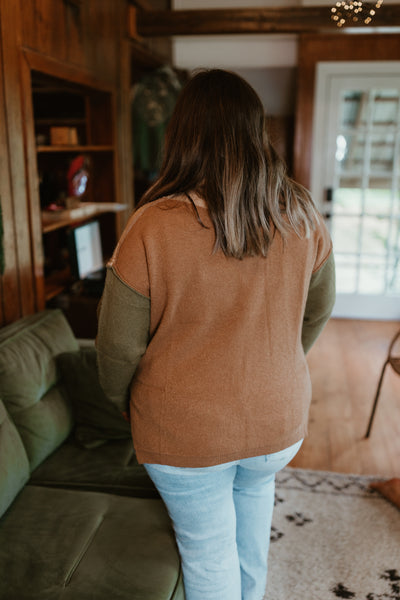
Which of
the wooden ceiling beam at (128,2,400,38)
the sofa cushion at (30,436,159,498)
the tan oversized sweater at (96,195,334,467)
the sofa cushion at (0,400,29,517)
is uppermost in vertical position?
the wooden ceiling beam at (128,2,400,38)

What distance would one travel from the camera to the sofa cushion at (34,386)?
188 cm

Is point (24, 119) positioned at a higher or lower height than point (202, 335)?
higher

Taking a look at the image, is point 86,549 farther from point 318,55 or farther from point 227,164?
point 318,55

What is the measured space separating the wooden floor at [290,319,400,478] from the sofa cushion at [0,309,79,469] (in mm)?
1231

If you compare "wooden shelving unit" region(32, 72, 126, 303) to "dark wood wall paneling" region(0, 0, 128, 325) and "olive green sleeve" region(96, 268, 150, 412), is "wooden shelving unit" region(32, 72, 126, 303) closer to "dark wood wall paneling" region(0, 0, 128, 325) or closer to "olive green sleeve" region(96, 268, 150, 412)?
"dark wood wall paneling" region(0, 0, 128, 325)

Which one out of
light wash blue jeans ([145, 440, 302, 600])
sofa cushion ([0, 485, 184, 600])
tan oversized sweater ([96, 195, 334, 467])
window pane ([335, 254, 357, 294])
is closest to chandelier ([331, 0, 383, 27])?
tan oversized sweater ([96, 195, 334, 467])

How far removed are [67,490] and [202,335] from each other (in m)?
0.93

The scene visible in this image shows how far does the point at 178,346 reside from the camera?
46.2 inches

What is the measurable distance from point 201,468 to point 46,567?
0.55 m

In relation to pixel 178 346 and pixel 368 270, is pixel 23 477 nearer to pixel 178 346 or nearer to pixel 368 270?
pixel 178 346

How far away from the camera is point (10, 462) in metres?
1.70

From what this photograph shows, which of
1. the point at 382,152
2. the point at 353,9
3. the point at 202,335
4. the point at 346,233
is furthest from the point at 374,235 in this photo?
the point at 202,335

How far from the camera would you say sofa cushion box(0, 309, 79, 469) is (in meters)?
1.88

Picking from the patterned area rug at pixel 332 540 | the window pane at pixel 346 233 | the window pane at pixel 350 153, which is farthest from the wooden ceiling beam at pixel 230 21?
the patterned area rug at pixel 332 540
